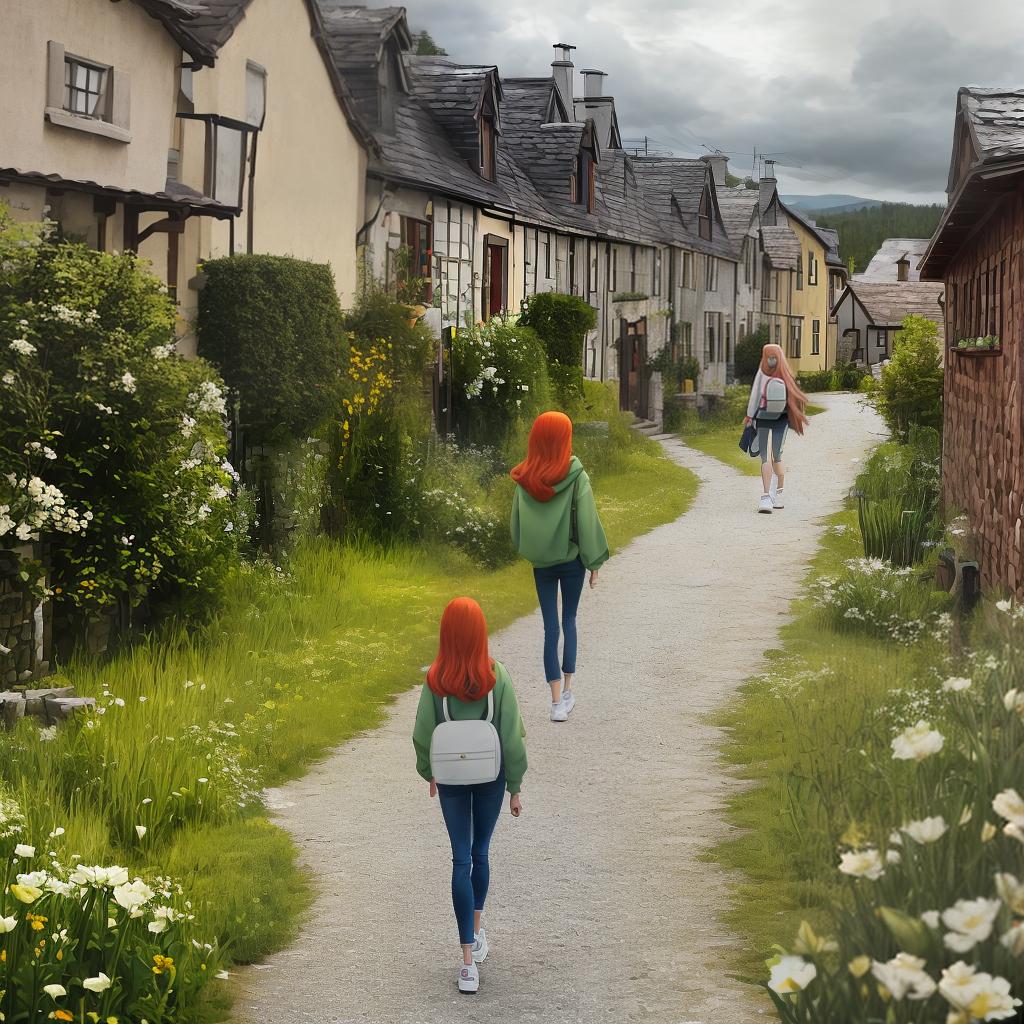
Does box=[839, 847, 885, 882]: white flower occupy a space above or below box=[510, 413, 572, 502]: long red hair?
below

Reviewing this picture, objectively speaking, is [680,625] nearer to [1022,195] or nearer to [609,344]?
[1022,195]

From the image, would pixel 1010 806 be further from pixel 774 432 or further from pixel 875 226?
pixel 875 226

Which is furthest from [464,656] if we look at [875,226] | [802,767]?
[875,226]

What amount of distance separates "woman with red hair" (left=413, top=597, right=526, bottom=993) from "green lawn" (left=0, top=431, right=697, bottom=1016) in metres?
1.01

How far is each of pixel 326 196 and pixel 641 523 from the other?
5987 millimetres

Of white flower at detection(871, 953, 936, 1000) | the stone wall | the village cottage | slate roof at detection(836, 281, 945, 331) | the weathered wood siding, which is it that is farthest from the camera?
slate roof at detection(836, 281, 945, 331)

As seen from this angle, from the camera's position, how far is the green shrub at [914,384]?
998 inches

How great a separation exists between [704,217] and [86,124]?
34.7 m

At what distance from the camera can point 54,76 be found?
12133 mm

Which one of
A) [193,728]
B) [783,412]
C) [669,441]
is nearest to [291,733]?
[193,728]

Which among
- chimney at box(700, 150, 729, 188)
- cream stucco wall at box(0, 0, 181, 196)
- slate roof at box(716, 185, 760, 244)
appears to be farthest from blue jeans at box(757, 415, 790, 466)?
chimney at box(700, 150, 729, 188)

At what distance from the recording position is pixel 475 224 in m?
24.3

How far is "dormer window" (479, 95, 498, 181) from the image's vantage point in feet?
81.3

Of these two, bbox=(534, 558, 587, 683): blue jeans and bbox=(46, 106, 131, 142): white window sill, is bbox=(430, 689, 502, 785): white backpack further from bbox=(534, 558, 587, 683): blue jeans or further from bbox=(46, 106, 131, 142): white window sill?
bbox=(46, 106, 131, 142): white window sill
